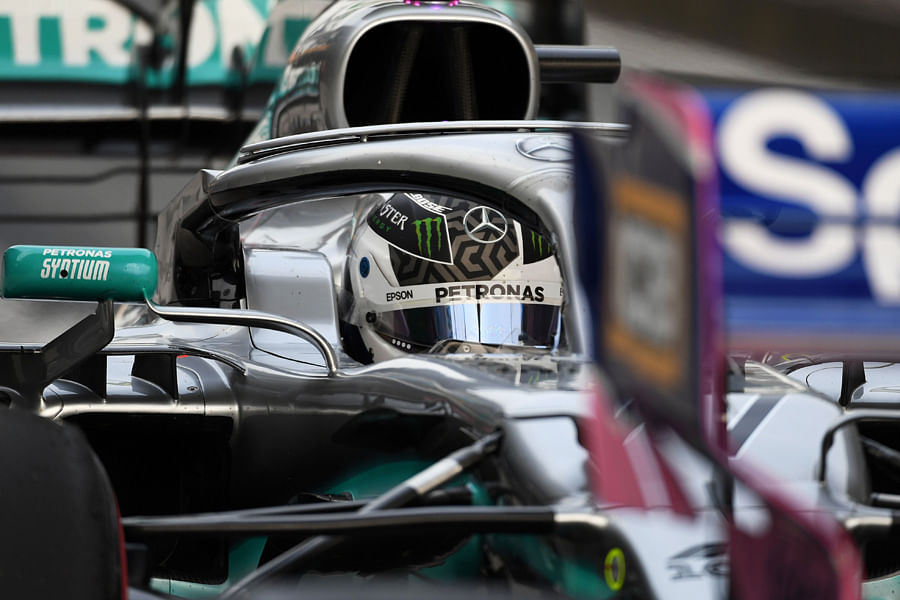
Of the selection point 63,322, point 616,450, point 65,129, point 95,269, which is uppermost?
point 616,450

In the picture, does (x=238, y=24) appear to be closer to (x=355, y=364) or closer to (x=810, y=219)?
(x=355, y=364)

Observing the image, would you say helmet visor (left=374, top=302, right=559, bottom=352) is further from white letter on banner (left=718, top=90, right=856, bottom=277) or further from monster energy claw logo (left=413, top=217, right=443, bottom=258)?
white letter on banner (left=718, top=90, right=856, bottom=277)

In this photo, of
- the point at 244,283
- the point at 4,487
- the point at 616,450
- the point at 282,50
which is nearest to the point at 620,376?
the point at 616,450

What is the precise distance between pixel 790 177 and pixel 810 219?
0.10 feet

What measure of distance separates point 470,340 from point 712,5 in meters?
8.69

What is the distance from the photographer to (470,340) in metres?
2.18

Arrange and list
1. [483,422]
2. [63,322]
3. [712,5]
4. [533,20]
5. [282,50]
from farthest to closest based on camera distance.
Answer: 1. [712,5]
2. [533,20]
3. [63,322]
4. [282,50]
5. [483,422]

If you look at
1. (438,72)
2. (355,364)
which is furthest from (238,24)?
(355,364)

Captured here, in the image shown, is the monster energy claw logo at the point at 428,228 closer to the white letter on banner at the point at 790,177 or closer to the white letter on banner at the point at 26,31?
the white letter on banner at the point at 790,177

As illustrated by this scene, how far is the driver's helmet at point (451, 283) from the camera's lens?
2191mm

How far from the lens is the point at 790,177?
2.98ft

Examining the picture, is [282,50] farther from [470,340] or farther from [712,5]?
[712,5]

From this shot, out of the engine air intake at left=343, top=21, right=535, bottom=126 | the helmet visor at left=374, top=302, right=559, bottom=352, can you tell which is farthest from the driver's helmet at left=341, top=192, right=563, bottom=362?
the engine air intake at left=343, top=21, right=535, bottom=126

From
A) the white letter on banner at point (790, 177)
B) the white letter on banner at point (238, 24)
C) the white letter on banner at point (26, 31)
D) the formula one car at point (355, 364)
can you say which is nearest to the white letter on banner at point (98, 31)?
the white letter on banner at point (26, 31)
